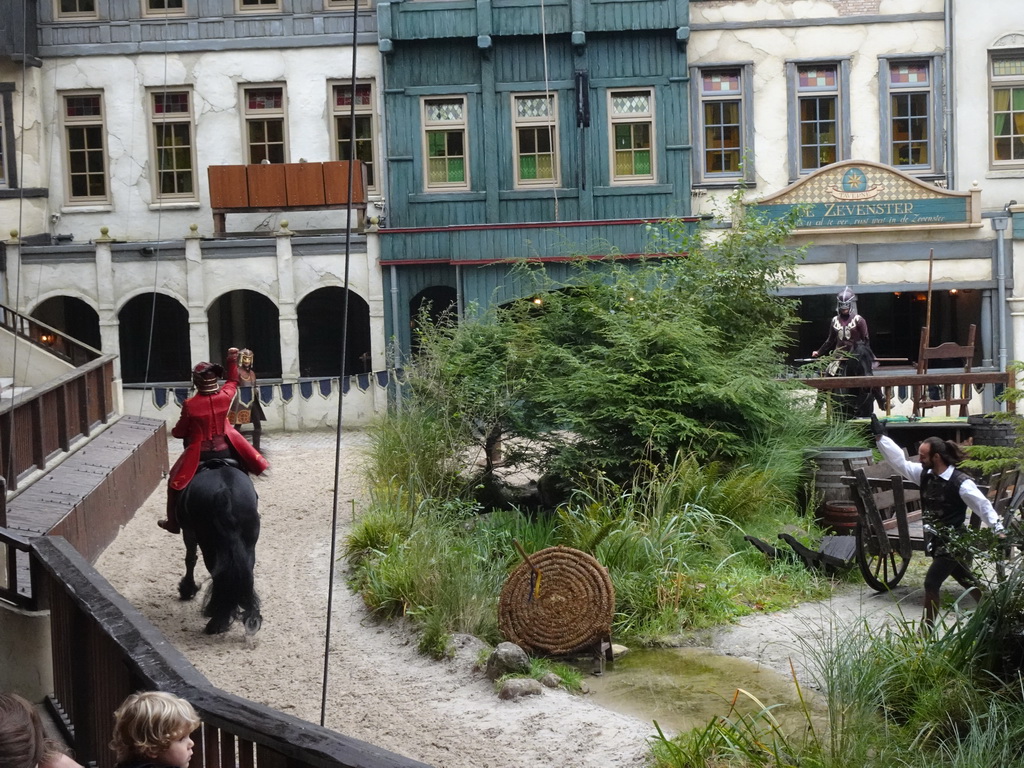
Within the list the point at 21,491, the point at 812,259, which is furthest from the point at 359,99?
the point at 21,491

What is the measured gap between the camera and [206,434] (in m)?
9.60

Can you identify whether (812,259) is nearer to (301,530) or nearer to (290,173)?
(290,173)

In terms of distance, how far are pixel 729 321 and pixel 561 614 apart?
6.45 metres

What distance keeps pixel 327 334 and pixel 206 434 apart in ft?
52.1

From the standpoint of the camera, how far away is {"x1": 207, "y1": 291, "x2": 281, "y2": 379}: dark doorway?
24938 mm

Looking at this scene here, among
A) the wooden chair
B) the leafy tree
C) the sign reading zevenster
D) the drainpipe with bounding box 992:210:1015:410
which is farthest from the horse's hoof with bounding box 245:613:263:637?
the drainpipe with bounding box 992:210:1015:410

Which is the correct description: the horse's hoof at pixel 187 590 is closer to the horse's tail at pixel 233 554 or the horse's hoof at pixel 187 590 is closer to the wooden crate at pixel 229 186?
the horse's tail at pixel 233 554

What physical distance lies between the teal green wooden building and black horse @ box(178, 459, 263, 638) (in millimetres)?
13127

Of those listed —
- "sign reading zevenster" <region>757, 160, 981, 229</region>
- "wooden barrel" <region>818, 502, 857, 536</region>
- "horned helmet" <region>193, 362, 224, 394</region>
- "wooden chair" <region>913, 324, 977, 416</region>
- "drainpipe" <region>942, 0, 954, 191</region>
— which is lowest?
"wooden barrel" <region>818, 502, 857, 536</region>

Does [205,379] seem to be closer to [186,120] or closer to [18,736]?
[18,736]

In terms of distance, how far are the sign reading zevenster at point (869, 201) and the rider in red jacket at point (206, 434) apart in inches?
559

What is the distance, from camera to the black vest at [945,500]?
30.0 feet

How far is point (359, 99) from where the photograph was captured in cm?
2320

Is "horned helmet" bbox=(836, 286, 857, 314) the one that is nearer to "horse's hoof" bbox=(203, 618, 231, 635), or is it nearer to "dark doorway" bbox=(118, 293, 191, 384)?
"horse's hoof" bbox=(203, 618, 231, 635)
